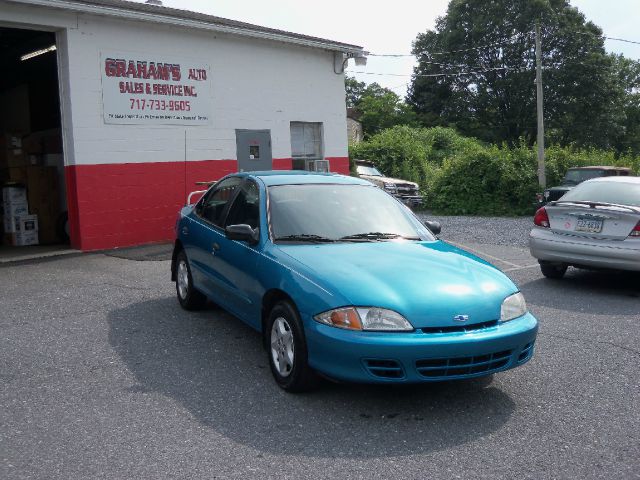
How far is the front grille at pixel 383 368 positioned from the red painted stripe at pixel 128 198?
8.62 m

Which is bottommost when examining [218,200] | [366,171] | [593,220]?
[593,220]

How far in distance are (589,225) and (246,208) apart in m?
4.84

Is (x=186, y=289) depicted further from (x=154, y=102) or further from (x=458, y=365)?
(x=154, y=102)

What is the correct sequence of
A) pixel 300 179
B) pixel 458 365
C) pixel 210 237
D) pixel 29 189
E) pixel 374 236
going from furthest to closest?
1. pixel 29 189
2. pixel 210 237
3. pixel 300 179
4. pixel 374 236
5. pixel 458 365

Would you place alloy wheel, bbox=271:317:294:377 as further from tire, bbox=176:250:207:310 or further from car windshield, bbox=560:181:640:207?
car windshield, bbox=560:181:640:207

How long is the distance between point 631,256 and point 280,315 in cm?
528

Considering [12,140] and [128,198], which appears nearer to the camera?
[128,198]

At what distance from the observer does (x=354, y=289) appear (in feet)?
14.4

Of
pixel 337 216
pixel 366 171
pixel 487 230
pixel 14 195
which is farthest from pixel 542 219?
pixel 366 171

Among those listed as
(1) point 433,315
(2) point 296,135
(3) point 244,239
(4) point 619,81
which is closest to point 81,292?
(3) point 244,239

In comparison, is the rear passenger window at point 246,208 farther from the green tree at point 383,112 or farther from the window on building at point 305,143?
the green tree at point 383,112

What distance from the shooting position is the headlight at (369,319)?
166 inches

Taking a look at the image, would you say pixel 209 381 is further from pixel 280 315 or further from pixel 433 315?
pixel 433 315

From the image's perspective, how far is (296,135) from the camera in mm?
15336
